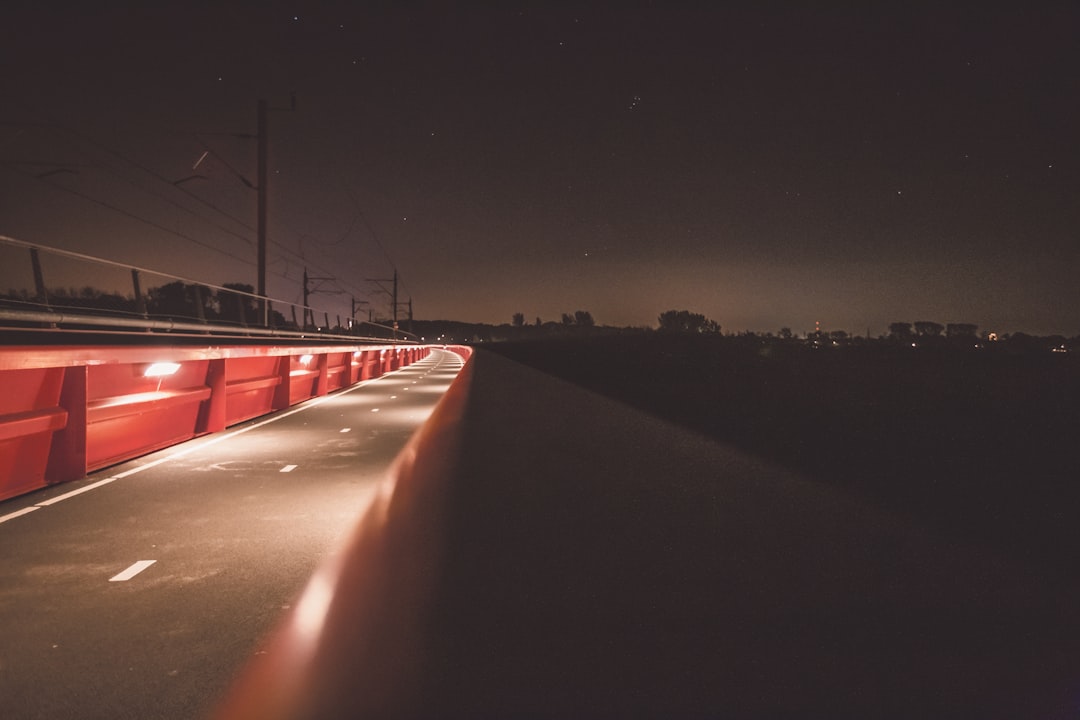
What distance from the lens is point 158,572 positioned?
4.55m

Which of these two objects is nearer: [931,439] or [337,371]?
[931,439]

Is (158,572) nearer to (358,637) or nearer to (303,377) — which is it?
(358,637)

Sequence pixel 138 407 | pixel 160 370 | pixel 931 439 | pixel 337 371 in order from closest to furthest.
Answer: pixel 138 407, pixel 931 439, pixel 160 370, pixel 337 371

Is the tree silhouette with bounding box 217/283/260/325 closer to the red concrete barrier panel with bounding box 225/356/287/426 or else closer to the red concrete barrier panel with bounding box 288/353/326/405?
the red concrete barrier panel with bounding box 288/353/326/405

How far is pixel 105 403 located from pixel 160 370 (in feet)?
6.09

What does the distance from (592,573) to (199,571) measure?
2.63m

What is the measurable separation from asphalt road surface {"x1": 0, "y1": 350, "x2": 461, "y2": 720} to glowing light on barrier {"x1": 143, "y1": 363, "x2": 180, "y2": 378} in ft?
4.36

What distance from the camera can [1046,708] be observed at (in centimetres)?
254

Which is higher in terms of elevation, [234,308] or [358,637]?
[234,308]

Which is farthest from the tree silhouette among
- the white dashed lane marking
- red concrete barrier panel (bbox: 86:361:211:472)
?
the white dashed lane marking

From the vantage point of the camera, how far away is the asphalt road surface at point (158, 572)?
118 inches

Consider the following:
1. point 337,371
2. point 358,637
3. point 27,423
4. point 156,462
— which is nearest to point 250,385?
point 156,462

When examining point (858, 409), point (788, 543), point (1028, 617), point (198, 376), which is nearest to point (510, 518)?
point (788, 543)

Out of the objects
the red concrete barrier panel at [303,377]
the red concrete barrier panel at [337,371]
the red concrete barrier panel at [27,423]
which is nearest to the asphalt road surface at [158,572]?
the red concrete barrier panel at [27,423]
